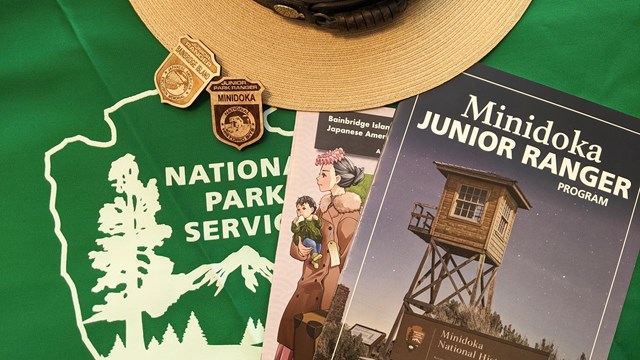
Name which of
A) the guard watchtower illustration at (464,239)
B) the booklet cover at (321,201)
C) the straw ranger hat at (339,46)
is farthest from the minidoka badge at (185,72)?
the guard watchtower illustration at (464,239)

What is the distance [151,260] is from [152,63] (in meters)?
0.21

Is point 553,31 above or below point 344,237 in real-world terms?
above

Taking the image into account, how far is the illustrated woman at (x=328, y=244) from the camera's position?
822mm

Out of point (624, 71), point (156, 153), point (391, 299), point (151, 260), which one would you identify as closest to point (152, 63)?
point (156, 153)

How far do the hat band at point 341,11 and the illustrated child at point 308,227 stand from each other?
7.5 inches

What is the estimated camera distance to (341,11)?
78cm

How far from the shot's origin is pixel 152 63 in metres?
0.85

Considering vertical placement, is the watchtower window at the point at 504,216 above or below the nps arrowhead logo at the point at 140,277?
above

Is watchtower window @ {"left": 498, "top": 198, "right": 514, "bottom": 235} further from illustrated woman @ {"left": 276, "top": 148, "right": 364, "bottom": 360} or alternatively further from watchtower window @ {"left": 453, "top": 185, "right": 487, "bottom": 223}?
illustrated woman @ {"left": 276, "top": 148, "right": 364, "bottom": 360}

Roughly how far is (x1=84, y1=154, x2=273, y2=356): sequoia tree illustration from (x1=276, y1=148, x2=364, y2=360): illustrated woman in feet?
0.13

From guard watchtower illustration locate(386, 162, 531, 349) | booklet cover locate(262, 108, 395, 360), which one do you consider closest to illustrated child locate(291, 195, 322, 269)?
booklet cover locate(262, 108, 395, 360)

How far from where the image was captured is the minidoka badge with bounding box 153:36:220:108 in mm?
827

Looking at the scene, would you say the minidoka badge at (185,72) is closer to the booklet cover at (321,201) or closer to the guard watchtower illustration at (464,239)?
the booklet cover at (321,201)

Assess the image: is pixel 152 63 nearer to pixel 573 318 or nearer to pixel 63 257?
pixel 63 257
